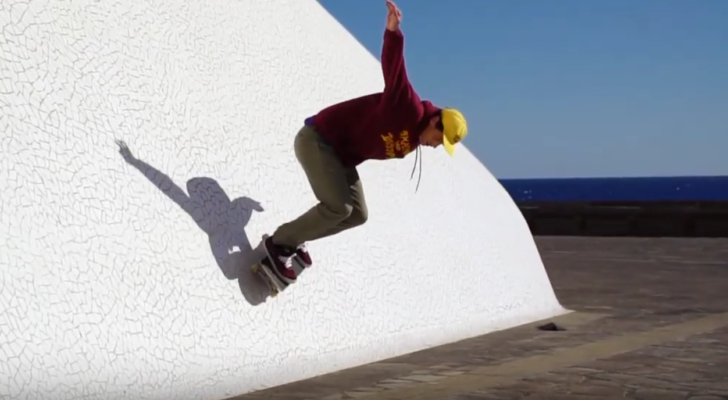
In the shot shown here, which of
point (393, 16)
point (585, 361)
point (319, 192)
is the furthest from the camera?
point (585, 361)

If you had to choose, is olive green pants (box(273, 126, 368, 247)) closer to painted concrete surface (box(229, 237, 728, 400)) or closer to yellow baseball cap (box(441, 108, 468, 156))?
yellow baseball cap (box(441, 108, 468, 156))

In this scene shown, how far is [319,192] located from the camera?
18.4 feet

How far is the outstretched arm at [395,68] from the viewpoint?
5055 millimetres

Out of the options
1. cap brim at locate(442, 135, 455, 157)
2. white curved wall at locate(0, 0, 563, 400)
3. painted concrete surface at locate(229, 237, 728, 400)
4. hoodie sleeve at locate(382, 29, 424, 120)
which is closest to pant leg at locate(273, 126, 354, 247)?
white curved wall at locate(0, 0, 563, 400)

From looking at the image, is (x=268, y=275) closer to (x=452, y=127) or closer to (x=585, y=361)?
→ (x=452, y=127)

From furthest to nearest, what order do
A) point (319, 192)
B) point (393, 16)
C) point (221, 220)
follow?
point (319, 192), point (221, 220), point (393, 16)

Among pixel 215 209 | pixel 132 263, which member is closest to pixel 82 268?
pixel 132 263

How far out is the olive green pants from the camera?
18.2ft

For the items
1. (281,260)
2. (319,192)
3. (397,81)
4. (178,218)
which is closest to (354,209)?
(319,192)

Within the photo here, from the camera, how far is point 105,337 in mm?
4617

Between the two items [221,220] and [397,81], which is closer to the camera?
[397,81]

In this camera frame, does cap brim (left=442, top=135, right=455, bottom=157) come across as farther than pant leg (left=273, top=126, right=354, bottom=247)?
No

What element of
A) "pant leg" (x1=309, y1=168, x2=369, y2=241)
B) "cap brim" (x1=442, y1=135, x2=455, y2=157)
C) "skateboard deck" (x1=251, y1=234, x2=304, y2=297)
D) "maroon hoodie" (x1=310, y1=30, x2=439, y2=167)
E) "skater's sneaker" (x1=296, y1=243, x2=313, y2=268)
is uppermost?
"maroon hoodie" (x1=310, y1=30, x2=439, y2=167)

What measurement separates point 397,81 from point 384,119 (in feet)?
0.69
